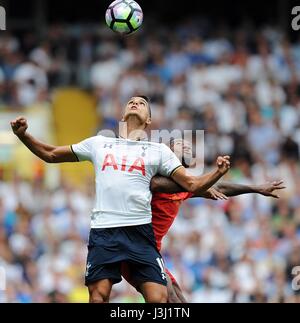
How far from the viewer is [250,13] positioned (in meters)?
22.3

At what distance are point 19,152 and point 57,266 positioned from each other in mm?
3031

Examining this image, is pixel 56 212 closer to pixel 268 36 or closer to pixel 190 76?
pixel 190 76

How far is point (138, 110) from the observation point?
33.4 ft

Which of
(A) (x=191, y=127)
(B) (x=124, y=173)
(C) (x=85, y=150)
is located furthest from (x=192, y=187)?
(A) (x=191, y=127)

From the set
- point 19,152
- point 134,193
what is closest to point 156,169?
point 134,193

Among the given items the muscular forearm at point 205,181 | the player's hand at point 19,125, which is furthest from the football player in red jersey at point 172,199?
the player's hand at point 19,125

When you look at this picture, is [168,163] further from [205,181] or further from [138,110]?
[138,110]

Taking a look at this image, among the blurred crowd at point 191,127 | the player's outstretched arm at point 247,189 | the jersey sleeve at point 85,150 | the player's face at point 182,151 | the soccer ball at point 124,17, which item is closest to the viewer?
the jersey sleeve at point 85,150

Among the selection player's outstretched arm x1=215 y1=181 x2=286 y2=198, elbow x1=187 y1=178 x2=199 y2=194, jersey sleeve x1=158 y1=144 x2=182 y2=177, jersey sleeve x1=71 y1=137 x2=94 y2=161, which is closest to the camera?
elbow x1=187 y1=178 x2=199 y2=194

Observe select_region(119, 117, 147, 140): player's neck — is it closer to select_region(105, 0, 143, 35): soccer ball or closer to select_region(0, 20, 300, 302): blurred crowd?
select_region(105, 0, 143, 35): soccer ball

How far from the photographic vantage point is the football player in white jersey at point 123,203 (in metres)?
9.77

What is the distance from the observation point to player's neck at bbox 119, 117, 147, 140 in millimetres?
10188

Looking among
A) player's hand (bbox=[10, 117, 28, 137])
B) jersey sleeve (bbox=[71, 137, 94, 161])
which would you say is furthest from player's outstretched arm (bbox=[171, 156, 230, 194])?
player's hand (bbox=[10, 117, 28, 137])

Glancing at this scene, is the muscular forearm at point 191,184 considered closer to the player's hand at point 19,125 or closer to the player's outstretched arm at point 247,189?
the player's outstretched arm at point 247,189
